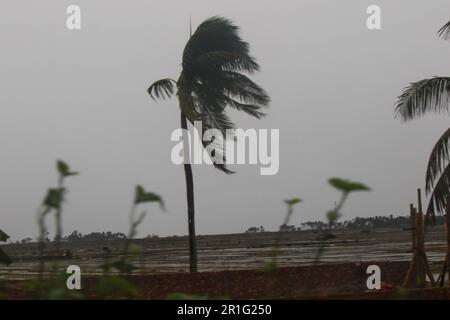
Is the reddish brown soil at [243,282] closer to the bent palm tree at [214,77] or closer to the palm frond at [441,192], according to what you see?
the palm frond at [441,192]

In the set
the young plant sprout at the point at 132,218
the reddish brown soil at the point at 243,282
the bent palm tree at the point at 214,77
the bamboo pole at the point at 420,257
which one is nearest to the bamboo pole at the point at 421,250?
the bamboo pole at the point at 420,257

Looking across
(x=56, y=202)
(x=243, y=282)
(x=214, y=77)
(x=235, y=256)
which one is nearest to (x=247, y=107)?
(x=214, y=77)

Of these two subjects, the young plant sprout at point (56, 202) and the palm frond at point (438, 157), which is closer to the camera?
the young plant sprout at point (56, 202)

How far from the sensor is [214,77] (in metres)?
14.7

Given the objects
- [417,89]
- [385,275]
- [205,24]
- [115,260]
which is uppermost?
[205,24]

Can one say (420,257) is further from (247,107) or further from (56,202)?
(56,202)

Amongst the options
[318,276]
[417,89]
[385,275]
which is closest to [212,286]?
[318,276]

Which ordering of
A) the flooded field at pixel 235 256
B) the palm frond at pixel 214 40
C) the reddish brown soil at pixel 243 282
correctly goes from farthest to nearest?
the palm frond at pixel 214 40 → the reddish brown soil at pixel 243 282 → the flooded field at pixel 235 256

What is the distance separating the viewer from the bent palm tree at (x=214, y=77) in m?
14.5

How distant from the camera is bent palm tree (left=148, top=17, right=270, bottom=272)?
571 inches

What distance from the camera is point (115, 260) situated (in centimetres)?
143
